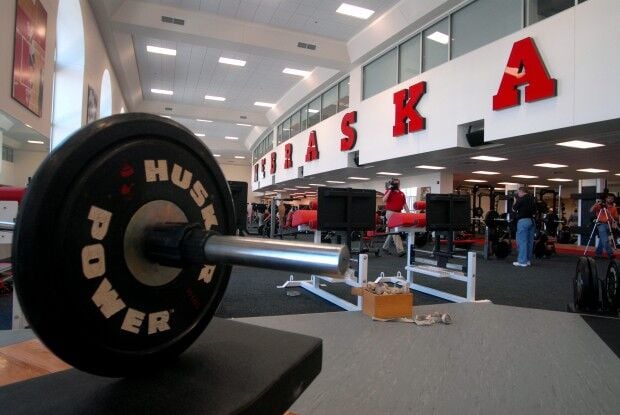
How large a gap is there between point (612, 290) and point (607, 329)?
1.97 ft

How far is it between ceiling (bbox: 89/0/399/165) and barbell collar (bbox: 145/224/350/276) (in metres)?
7.87

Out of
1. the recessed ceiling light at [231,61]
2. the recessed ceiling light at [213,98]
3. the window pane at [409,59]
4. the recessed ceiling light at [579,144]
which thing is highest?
the recessed ceiling light at [231,61]

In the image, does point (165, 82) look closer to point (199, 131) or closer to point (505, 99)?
point (199, 131)

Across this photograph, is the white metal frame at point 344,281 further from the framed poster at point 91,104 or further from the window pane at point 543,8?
the window pane at point 543,8

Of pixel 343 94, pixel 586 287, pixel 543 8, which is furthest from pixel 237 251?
pixel 343 94

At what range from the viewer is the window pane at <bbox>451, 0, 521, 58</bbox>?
6.38 metres

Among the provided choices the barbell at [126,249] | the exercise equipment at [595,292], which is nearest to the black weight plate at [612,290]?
the exercise equipment at [595,292]

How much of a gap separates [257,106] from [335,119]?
4.75 meters

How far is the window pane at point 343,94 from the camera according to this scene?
11.2 meters

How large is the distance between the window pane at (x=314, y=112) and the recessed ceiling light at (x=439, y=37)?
532 centimetres

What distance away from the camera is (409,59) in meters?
8.69

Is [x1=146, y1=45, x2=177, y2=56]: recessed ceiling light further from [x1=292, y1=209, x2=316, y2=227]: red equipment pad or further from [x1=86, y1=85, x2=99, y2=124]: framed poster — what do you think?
[x1=292, y1=209, x2=316, y2=227]: red equipment pad

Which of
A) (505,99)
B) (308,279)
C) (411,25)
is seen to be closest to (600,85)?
(505,99)

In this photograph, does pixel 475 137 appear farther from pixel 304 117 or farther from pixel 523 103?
pixel 304 117
